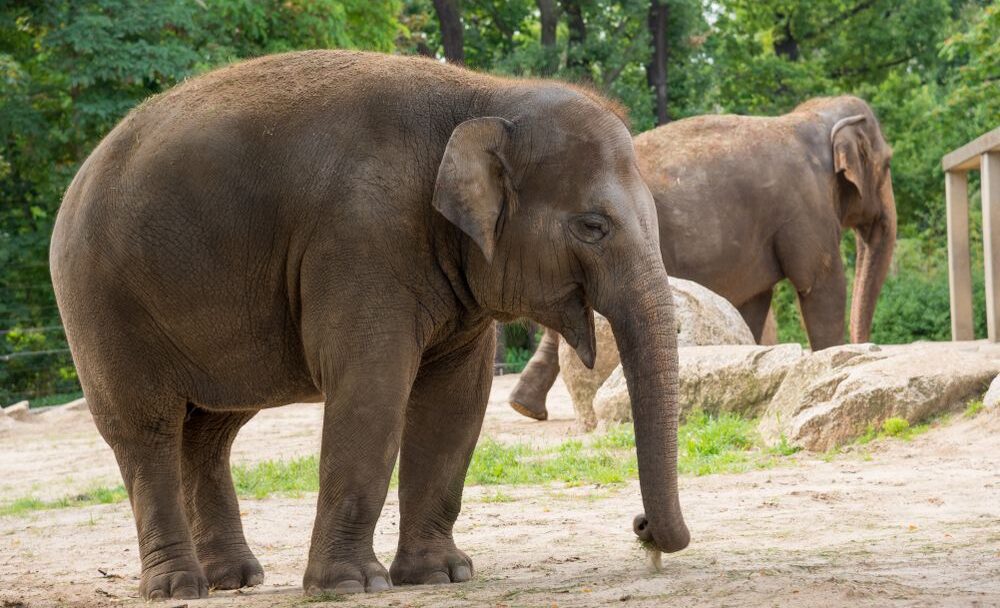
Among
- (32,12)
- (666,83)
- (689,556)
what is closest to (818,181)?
(689,556)

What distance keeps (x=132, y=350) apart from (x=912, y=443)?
514 centimetres

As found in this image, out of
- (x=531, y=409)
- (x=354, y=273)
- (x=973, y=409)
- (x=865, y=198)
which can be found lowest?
(x=531, y=409)

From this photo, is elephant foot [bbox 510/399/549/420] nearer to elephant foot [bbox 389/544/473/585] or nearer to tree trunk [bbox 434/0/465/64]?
elephant foot [bbox 389/544/473/585]

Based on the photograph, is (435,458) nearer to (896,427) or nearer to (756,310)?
(896,427)

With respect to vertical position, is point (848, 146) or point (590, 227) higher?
point (848, 146)

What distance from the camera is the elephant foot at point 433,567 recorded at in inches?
236

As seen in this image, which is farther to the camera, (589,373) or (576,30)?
(576,30)

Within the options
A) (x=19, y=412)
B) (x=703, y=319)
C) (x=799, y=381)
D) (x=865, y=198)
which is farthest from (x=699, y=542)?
(x=19, y=412)

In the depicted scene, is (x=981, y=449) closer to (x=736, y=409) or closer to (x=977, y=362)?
(x=977, y=362)

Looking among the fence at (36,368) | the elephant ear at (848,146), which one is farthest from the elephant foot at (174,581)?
the fence at (36,368)

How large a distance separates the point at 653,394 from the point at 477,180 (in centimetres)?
99

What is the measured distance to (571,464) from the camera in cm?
973

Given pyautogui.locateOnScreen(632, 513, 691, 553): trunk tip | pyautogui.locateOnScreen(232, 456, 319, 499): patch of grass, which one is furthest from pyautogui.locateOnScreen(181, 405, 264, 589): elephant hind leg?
pyautogui.locateOnScreen(232, 456, 319, 499): patch of grass

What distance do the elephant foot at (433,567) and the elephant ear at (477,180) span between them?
4.15 feet
